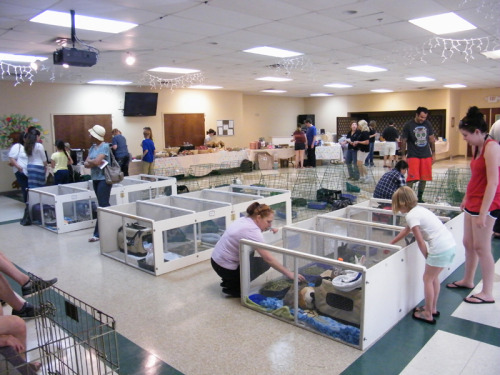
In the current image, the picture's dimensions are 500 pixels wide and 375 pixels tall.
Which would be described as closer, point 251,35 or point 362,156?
point 251,35

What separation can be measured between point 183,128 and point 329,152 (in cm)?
533

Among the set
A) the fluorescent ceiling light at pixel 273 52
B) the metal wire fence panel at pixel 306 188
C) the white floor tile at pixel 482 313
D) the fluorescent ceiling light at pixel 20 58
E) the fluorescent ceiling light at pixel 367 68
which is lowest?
the white floor tile at pixel 482 313

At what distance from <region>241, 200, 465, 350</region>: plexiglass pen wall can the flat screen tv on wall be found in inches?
405

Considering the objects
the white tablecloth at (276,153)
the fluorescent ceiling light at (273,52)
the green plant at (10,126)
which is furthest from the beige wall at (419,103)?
the green plant at (10,126)

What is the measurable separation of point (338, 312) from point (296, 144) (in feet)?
37.6

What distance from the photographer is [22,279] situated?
3568 millimetres

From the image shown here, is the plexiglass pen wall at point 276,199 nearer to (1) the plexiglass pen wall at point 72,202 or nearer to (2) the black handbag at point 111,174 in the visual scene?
(2) the black handbag at point 111,174

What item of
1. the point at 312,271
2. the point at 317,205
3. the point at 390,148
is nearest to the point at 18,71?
the point at 317,205

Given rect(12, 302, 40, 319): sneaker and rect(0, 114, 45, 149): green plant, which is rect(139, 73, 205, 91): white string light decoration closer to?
rect(0, 114, 45, 149): green plant

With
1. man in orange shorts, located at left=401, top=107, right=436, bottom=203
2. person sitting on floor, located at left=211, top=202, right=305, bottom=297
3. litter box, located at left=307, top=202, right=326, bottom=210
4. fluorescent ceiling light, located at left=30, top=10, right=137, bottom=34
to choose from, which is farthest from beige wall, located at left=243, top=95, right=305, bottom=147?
person sitting on floor, located at left=211, top=202, right=305, bottom=297

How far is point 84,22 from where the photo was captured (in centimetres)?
533

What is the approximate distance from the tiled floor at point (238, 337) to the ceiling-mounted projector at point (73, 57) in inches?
115

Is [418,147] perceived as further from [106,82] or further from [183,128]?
[183,128]

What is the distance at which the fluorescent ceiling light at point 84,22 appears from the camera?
16.4ft
